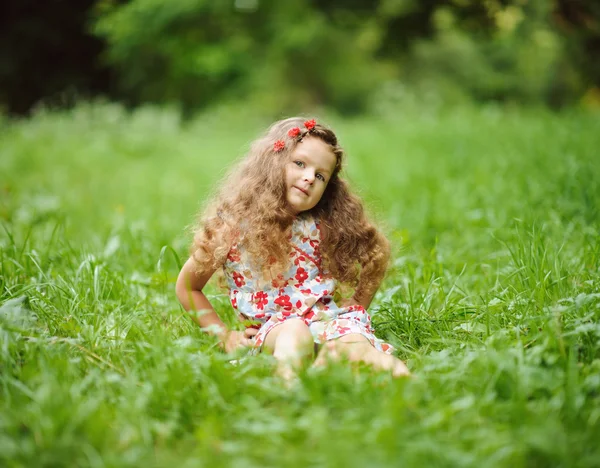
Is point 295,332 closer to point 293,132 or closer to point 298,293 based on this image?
point 298,293

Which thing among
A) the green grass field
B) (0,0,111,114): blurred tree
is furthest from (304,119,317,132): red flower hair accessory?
(0,0,111,114): blurred tree

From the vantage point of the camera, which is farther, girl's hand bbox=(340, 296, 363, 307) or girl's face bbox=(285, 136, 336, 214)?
girl's hand bbox=(340, 296, 363, 307)

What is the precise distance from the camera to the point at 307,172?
7.29 feet

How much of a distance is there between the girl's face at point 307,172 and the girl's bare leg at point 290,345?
483 millimetres

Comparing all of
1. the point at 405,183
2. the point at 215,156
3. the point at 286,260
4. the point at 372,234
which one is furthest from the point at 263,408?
the point at 215,156

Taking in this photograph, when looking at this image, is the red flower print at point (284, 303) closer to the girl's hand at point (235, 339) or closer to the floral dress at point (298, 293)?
the floral dress at point (298, 293)

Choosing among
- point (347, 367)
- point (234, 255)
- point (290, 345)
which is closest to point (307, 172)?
point (234, 255)

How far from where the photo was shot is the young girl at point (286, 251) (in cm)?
219

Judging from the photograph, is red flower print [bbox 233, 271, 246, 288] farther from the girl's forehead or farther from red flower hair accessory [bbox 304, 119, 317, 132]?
red flower hair accessory [bbox 304, 119, 317, 132]

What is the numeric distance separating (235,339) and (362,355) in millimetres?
504

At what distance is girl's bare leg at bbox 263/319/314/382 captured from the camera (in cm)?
180

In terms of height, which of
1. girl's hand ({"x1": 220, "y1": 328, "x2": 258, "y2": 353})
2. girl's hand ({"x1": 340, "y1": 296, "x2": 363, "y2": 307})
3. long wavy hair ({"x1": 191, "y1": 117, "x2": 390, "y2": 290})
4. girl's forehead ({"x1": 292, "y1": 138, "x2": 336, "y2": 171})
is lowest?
girl's hand ({"x1": 220, "y1": 328, "x2": 258, "y2": 353})

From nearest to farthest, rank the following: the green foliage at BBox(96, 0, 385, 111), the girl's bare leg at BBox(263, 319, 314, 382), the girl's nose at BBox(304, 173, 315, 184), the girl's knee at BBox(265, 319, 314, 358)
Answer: the girl's bare leg at BBox(263, 319, 314, 382)
the girl's knee at BBox(265, 319, 314, 358)
the girl's nose at BBox(304, 173, 315, 184)
the green foliage at BBox(96, 0, 385, 111)

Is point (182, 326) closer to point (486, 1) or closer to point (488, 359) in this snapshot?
point (488, 359)
